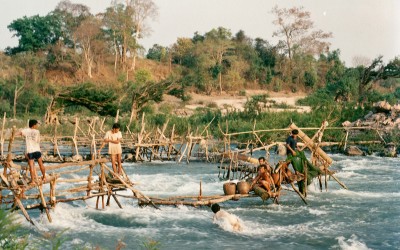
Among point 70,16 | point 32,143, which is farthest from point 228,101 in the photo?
point 32,143

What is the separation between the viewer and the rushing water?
31.6 ft

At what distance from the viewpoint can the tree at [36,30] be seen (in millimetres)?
44344

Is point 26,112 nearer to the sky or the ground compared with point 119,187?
nearer to the sky

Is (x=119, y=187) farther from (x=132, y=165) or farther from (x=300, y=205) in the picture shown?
(x=132, y=165)

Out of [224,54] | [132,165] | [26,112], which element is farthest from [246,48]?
[132,165]

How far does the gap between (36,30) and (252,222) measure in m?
39.0

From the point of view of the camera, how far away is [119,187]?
1077 cm

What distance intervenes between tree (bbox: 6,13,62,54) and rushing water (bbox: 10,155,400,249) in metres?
33.4

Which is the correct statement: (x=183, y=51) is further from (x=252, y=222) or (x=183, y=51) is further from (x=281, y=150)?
(x=252, y=222)

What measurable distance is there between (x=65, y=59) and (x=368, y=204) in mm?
38099

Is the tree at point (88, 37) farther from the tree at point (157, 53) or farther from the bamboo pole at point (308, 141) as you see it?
the bamboo pole at point (308, 141)

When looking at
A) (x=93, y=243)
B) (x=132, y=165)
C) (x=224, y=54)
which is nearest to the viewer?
(x=93, y=243)

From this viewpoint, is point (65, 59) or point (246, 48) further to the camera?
point (246, 48)

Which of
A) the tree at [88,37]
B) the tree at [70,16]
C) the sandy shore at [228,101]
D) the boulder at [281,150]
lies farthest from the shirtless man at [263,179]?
the tree at [70,16]
